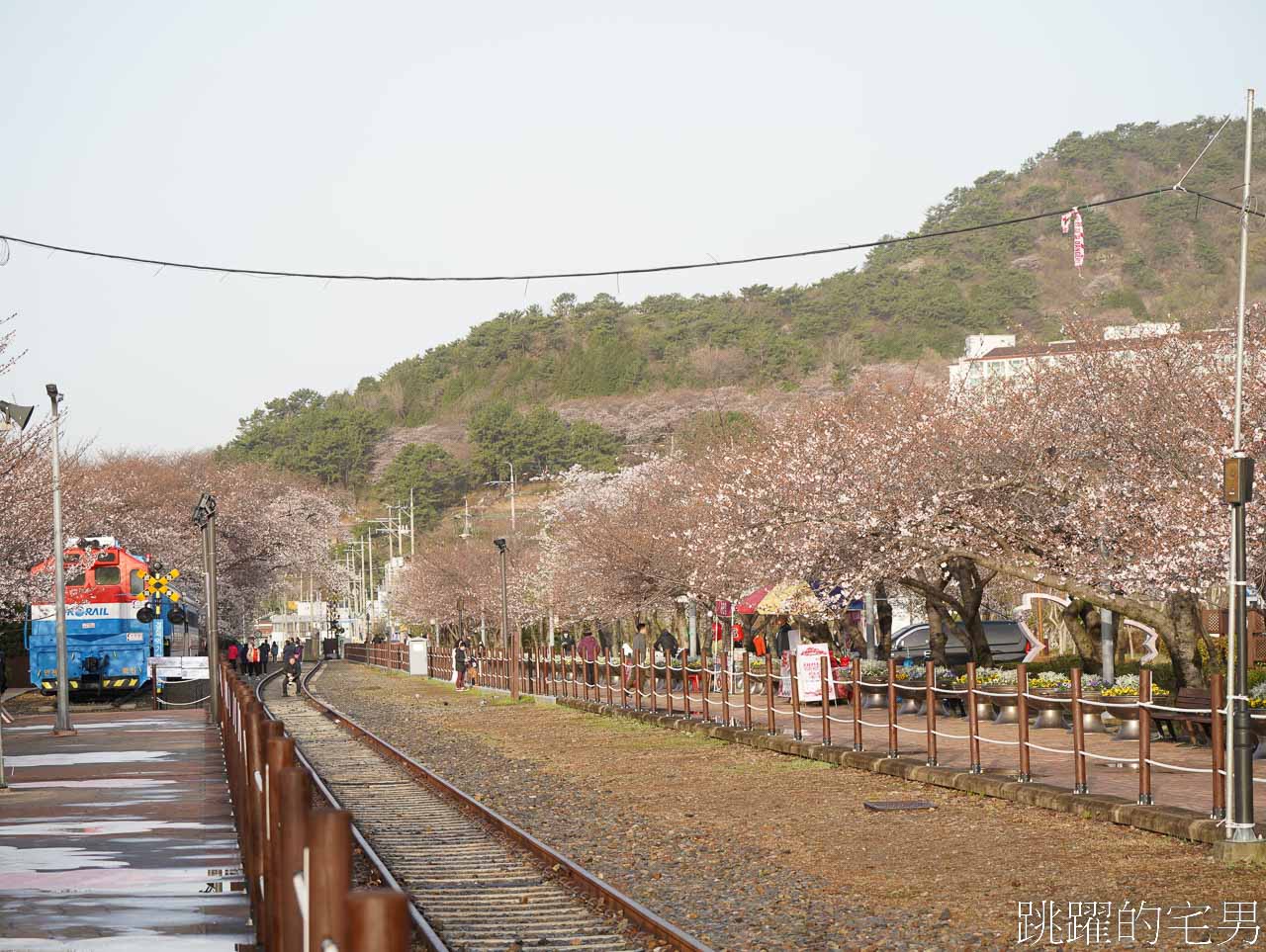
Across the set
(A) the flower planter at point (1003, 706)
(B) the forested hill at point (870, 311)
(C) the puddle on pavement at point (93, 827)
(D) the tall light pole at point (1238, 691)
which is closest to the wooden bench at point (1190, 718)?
(A) the flower planter at point (1003, 706)

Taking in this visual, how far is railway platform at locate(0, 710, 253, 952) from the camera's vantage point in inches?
390

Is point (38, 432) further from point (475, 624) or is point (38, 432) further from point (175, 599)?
point (475, 624)

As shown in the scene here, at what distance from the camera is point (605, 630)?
76.6 metres

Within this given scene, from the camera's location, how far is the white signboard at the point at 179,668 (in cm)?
4256

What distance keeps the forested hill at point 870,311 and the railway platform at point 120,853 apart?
10416 cm

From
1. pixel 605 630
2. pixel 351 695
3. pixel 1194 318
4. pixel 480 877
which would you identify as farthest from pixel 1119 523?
pixel 605 630

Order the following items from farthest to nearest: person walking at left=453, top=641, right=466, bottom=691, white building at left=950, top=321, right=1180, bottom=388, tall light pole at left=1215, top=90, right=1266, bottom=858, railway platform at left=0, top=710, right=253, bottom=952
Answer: person walking at left=453, top=641, right=466, bottom=691 < white building at left=950, top=321, right=1180, bottom=388 < tall light pole at left=1215, top=90, right=1266, bottom=858 < railway platform at left=0, top=710, right=253, bottom=952

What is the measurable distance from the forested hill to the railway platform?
4101 inches

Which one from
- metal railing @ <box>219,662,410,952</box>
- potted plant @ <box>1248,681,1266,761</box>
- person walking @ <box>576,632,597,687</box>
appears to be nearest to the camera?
metal railing @ <box>219,662,410,952</box>

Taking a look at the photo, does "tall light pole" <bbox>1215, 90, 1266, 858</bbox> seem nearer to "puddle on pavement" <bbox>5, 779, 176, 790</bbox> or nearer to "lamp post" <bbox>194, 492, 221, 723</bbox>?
"puddle on pavement" <bbox>5, 779, 176, 790</bbox>

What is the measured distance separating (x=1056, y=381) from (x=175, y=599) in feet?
77.7

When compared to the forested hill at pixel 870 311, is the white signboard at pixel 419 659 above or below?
below

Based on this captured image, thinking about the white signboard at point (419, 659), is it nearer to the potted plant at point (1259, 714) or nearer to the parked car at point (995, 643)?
the parked car at point (995, 643)

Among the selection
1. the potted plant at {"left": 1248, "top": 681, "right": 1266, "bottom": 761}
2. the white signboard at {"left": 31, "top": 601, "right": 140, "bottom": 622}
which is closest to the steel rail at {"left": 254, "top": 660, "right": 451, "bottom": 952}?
the potted plant at {"left": 1248, "top": 681, "right": 1266, "bottom": 761}
